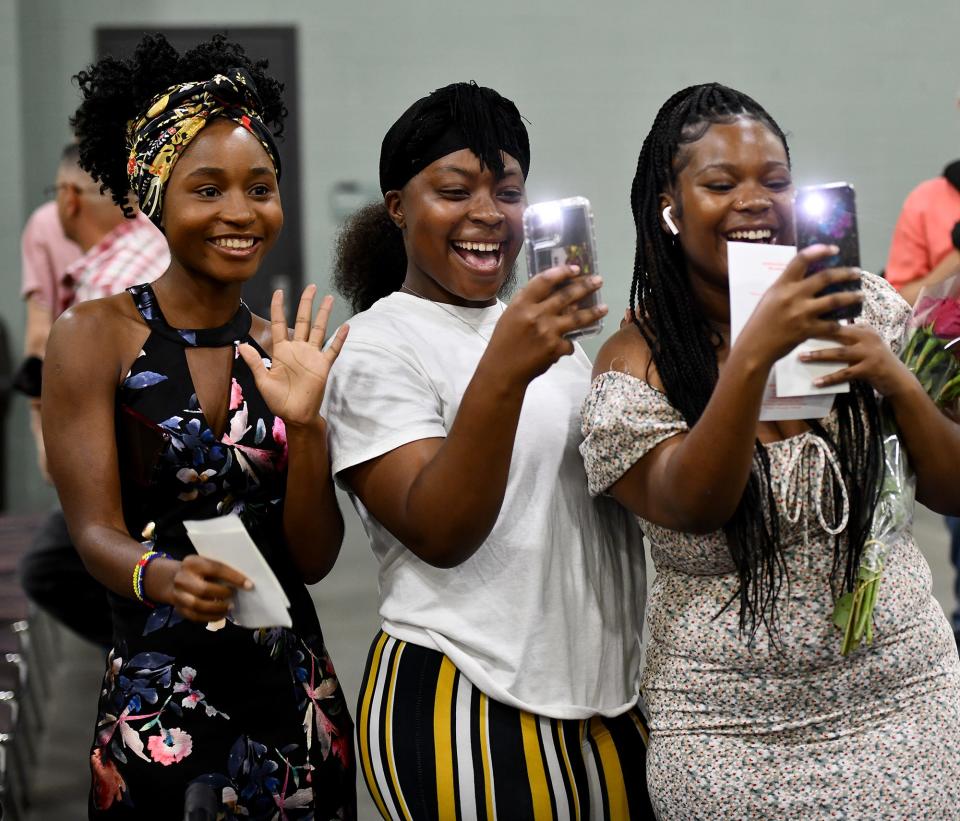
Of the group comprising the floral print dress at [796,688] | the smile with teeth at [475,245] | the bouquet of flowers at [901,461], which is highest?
the smile with teeth at [475,245]

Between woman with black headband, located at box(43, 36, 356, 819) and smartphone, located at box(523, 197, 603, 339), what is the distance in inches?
13.4

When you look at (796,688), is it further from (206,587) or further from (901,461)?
(206,587)

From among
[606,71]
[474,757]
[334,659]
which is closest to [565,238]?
[474,757]

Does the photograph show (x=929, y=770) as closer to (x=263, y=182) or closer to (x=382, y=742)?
(x=382, y=742)

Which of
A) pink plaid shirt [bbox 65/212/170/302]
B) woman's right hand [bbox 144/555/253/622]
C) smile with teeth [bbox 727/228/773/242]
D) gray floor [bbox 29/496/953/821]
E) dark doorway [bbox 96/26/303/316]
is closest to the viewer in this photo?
woman's right hand [bbox 144/555/253/622]

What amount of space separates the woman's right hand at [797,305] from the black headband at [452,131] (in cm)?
52

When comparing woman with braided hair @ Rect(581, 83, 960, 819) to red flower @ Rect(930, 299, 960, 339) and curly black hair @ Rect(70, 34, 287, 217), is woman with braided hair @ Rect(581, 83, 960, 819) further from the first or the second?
curly black hair @ Rect(70, 34, 287, 217)

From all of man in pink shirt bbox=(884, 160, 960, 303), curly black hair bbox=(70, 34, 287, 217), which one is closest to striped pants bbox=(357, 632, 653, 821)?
curly black hair bbox=(70, 34, 287, 217)

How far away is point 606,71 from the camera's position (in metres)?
7.58

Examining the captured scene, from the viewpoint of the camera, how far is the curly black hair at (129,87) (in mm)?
1759

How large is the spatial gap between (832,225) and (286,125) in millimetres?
6691

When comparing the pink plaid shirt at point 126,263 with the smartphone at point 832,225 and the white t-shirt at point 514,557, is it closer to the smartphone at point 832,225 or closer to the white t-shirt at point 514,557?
the white t-shirt at point 514,557

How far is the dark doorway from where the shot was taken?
7410 millimetres

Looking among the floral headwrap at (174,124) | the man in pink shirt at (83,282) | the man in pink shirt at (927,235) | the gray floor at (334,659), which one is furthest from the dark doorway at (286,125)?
the floral headwrap at (174,124)
